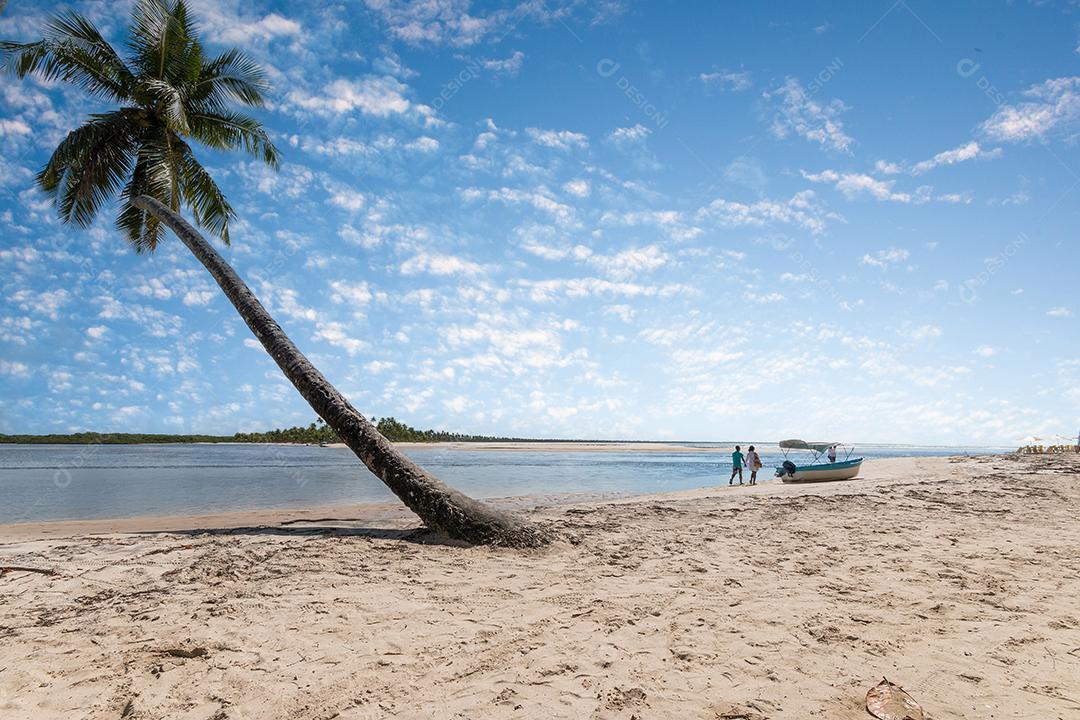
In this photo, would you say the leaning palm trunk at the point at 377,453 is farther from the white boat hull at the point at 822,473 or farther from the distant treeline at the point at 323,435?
the distant treeline at the point at 323,435

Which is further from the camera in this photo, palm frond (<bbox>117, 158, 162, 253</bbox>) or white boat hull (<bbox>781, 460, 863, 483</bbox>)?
white boat hull (<bbox>781, 460, 863, 483</bbox>)

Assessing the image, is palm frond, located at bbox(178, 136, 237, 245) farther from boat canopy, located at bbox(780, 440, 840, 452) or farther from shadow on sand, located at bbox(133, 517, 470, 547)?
boat canopy, located at bbox(780, 440, 840, 452)

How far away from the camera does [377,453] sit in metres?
9.03

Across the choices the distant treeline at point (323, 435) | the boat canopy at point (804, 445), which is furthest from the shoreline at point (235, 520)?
the distant treeline at point (323, 435)

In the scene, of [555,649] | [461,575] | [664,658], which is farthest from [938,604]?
[461,575]

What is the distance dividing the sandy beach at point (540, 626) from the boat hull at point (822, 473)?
13.5m

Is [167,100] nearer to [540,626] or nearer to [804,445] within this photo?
[540,626]

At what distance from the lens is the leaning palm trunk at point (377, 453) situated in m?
8.20

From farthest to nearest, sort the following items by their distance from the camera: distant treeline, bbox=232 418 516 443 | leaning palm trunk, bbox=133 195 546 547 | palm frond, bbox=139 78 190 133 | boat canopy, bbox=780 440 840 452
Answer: distant treeline, bbox=232 418 516 443 < boat canopy, bbox=780 440 840 452 < palm frond, bbox=139 78 190 133 < leaning palm trunk, bbox=133 195 546 547

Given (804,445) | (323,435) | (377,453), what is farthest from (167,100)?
(323,435)

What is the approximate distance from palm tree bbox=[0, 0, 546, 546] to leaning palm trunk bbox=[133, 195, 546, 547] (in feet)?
0.09

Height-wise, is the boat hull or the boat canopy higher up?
the boat canopy

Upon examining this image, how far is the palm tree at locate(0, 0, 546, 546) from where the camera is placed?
10.1 metres

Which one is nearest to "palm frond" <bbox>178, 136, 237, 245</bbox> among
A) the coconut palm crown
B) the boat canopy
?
the coconut palm crown
